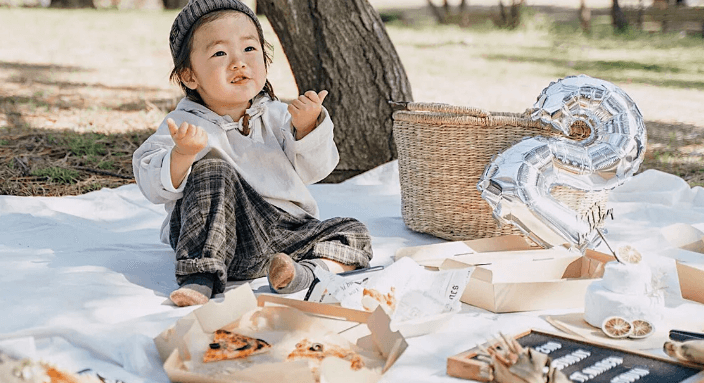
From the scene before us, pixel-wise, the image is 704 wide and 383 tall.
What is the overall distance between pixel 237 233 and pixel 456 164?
2.51 ft

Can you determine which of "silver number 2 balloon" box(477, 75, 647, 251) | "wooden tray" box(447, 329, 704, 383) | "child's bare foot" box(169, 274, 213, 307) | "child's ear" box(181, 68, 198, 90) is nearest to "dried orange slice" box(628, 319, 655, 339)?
"wooden tray" box(447, 329, 704, 383)

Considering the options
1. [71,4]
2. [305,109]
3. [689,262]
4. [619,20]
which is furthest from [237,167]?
[71,4]

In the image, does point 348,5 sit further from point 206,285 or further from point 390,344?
point 390,344

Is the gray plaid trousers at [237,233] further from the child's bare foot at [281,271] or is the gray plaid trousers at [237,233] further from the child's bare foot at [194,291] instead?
the child's bare foot at [281,271]

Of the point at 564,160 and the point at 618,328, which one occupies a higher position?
the point at 564,160

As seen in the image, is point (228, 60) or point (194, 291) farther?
point (228, 60)

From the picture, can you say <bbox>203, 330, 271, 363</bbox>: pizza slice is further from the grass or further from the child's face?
the grass

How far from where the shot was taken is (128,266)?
88.3 inches

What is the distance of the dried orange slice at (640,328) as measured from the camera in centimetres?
166

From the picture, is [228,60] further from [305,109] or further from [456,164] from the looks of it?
[456,164]

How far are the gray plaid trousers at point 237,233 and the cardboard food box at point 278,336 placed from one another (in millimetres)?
341

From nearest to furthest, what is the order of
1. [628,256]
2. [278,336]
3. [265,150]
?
[278,336]
[628,256]
[265,150]

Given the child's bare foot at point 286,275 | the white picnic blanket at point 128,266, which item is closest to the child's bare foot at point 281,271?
the child's bare foot at point 286,275

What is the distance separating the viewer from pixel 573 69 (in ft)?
25.2
